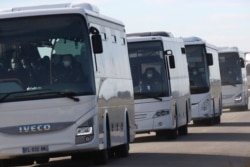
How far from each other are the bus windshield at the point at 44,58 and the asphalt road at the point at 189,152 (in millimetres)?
2474

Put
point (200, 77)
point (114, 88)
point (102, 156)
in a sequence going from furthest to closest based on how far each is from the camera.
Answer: point (200, 77) < point (114, 88) < point (102, 156)

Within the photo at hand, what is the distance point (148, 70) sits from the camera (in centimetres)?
3003

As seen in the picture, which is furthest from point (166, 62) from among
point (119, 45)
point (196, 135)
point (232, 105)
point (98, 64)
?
point (232, 105)

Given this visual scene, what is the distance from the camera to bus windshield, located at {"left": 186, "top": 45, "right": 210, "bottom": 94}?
40.5 meters

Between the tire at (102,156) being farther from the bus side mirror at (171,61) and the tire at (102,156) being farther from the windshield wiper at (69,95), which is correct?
the bus side mirror at (171,61)

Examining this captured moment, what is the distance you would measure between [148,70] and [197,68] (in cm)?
1092

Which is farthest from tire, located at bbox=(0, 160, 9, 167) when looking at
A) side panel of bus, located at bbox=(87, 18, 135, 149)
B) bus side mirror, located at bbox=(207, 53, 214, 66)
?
bus side mirror, located at bbox=(207, 53, 214, 66)

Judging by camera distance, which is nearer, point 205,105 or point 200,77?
point 205,105

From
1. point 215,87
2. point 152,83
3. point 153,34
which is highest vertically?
point 153,34

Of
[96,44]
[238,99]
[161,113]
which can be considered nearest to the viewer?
[96,44]

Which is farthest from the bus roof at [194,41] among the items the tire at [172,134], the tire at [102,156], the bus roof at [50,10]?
the tire at [102,156]

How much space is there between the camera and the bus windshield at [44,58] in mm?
19078

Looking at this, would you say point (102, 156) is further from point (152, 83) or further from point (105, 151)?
point (152, 83)

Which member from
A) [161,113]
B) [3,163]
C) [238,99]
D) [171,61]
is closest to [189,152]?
[3,163]
